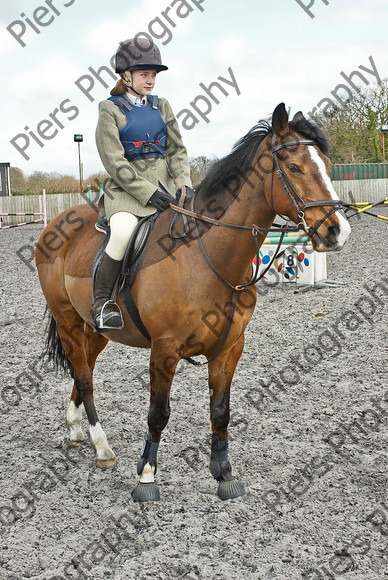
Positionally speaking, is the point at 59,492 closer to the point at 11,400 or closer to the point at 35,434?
the point at 35,434

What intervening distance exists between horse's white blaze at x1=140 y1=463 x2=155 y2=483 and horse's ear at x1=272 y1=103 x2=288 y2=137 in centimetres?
212

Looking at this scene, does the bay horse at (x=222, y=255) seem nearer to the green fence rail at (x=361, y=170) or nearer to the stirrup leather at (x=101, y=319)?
the stirrup leather at (x=101, y=319)

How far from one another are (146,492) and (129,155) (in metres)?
2.12

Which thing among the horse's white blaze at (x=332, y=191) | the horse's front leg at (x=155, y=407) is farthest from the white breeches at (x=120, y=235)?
A: the horse's white blaze at (x=332, y=191)

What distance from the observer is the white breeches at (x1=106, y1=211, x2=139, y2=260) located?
3.50 metres

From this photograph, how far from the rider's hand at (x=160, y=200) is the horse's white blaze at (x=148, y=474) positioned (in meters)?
1.61

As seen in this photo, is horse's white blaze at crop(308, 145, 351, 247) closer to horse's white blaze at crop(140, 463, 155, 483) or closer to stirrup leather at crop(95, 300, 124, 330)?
stirrup leather at crop(95, 300, 124, 330)

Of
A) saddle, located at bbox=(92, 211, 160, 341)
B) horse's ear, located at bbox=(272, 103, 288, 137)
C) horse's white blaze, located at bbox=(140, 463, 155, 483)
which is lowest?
horse's white blaze, located at bbox=(140, 463, 155, 483)

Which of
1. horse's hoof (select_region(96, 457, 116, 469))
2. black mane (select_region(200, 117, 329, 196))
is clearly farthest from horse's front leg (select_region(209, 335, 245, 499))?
black mane (select_region(200, 117, 329, 196))

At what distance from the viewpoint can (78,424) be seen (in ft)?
14.5

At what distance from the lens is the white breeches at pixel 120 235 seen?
350cm

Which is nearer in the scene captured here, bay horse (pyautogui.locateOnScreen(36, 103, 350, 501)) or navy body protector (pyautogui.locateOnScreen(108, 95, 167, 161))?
bay horse (pyautogui.locateOnScreen(36, 103, 350, 501))

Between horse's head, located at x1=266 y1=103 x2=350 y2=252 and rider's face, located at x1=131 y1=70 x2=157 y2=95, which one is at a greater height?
rider's face, located at x1=131 y1=70 x2=157 y2=95

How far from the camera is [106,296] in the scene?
142 inches
